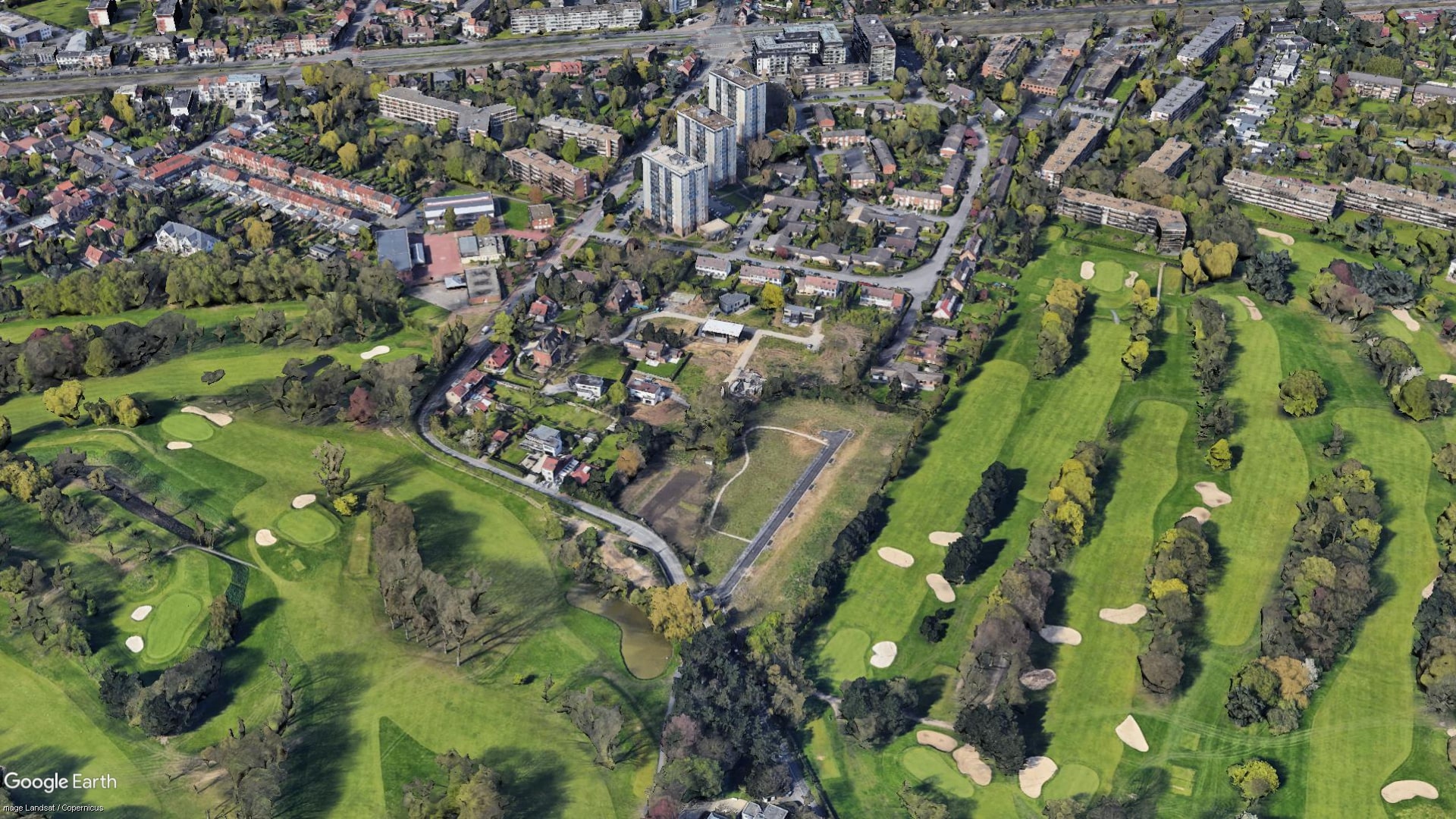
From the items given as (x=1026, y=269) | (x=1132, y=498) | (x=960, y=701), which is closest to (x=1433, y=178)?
(x=1026, y=269)

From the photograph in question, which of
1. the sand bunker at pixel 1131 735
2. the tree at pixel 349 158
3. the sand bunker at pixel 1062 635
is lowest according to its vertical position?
the sand bunker at pixel 1131 735

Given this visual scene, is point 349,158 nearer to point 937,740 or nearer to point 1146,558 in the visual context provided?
point 1146,558

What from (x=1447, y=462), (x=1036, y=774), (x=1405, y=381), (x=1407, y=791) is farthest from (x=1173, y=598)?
(x=1405, y=381)

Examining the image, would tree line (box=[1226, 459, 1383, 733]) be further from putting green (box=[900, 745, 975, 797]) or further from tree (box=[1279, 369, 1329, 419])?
putting green (box=[900, 745, 975, 797])

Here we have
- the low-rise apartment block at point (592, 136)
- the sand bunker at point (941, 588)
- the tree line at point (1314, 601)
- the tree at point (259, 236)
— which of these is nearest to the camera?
the tree line at point (1314, 601)

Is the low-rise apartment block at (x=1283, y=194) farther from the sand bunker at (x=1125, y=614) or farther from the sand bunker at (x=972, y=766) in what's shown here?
the sand bunker at (x=972, y=766)

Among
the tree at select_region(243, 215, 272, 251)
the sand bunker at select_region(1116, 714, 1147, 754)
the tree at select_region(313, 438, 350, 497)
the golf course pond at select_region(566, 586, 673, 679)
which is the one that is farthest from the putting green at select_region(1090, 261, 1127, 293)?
the tree at select_region(243, 215, 272, 251)

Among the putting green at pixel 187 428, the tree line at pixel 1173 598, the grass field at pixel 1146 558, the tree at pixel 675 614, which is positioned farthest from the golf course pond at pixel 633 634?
the putting green at pixel 187 428
